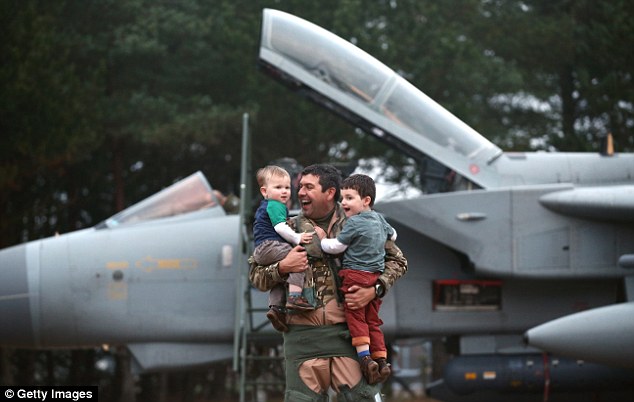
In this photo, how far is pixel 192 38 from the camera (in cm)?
1634

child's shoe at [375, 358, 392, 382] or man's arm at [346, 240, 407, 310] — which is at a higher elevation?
man's arm at [346, 240, 407, 310]

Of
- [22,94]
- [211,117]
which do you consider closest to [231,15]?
[211,117]

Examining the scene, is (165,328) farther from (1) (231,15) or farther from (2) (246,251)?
(1) (231,15)

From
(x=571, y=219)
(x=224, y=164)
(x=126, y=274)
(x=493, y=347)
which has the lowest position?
(x=493, y=347)

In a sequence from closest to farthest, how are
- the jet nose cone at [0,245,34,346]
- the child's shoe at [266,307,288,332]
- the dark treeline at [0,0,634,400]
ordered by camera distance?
the child's shoe at [266,307,288,332] < the jet nose cone at [0,245,34,346] < the dark treeline at [0,0,634,400]

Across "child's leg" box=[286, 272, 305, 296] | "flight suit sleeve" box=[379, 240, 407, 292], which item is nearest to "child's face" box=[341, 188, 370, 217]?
"flight suit sleeve" box=[379, 240, 407, 292]

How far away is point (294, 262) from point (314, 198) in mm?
367

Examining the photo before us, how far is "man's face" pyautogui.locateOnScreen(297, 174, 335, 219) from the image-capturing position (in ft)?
13.7

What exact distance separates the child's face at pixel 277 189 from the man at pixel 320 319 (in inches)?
3.3

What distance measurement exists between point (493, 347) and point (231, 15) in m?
9.12

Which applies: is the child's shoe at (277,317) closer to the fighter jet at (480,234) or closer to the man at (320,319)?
the man at (320,319)

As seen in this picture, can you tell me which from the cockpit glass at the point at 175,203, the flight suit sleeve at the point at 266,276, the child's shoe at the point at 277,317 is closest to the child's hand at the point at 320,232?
the flight suit sleeve at the point at 266,276

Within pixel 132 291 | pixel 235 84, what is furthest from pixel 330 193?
pixel 235 84

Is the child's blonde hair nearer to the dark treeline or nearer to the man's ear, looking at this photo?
the man's ear
